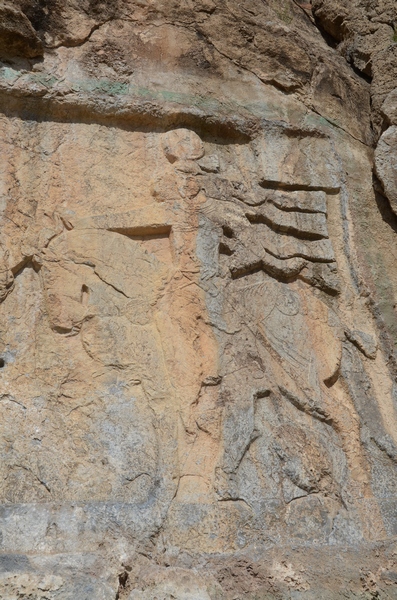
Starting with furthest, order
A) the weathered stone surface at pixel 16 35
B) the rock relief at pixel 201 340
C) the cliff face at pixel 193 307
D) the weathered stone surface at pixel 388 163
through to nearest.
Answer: the weathered stone surface at pixel 388 163, the weathered stone surface at pixel 16 35, the rock relief at pixel 201 340, the cliff face at pixel 193 307

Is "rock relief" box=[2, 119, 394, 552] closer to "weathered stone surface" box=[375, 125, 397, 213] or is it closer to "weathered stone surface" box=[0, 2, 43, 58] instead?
"weathered stone surface" box=[375, 125, 397, 213]

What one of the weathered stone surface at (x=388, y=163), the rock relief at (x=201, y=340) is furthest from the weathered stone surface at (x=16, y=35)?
the weathered stone surface at (x=388, y=163)

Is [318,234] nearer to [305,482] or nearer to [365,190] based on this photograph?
[365,190]

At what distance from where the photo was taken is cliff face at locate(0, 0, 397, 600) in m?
4.02

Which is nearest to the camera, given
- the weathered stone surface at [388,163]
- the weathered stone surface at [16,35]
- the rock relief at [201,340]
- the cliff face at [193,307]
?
the cliff face at [193,307]

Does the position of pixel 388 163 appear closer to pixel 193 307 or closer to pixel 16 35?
pixel 193 307

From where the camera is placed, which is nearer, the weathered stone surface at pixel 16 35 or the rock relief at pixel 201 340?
the rock relief at pixel 201 340

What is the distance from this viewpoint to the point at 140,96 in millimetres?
5152

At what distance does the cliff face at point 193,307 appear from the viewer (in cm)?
402

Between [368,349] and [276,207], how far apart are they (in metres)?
1.17

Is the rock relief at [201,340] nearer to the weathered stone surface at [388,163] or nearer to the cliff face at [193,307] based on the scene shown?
the cliff face at [193,307]

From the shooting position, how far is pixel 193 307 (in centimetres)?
471

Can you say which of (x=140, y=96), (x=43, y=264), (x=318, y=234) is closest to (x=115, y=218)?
(x=43, y=264)

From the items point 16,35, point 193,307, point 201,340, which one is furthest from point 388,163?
point 16,35
